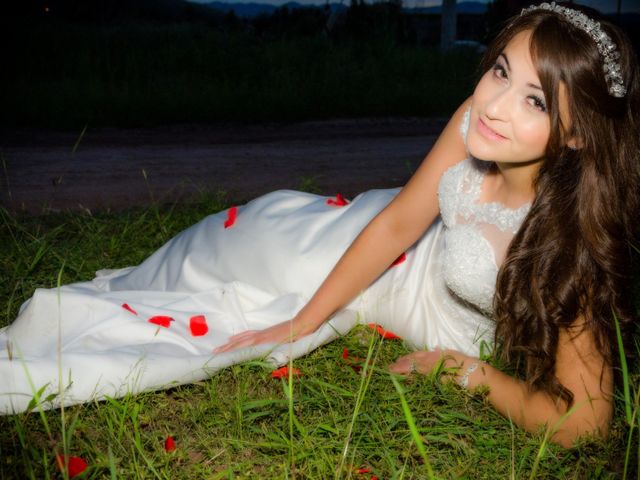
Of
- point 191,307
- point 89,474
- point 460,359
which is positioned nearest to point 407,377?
point 460,359

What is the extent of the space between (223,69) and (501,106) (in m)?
7.94

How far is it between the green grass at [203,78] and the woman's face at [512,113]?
19.9ft

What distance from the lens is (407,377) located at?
2641mm

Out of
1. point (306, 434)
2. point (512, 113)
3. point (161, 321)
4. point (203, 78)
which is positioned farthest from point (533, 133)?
point (203, 78)

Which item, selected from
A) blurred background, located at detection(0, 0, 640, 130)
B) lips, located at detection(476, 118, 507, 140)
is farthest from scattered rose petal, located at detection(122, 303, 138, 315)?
blurred background, located at detection(0, 0, 640, 130)

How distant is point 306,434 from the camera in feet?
7.20

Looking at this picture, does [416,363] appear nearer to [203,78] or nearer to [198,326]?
[198,326]

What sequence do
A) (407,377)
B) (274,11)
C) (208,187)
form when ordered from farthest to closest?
(274,11) → (208,187) → (407,377)

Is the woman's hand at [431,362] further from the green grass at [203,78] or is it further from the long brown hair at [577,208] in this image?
the green grass at [203,78]

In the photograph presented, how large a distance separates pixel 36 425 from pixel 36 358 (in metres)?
0.21

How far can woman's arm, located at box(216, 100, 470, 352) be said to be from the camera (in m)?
2.68

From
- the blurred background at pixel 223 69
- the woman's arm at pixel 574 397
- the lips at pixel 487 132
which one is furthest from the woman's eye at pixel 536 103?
the blurred background at pixel 223 69

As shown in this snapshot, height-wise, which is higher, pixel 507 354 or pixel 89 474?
pixel 507 354

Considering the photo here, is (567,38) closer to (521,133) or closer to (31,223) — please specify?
(521,133)
